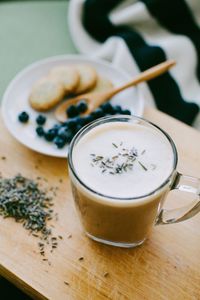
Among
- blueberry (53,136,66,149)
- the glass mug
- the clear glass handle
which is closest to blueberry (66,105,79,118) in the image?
blueberry (53,136,66,149)

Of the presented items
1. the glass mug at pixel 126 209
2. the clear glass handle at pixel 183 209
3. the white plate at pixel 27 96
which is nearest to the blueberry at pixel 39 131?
the white plate at pixel 27 96

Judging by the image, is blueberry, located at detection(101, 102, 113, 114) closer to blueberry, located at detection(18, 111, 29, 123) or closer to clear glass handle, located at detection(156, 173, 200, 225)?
blueberry, located at detection(18, 111, 29, 123)

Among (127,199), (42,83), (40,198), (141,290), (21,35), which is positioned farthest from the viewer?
(21,35)

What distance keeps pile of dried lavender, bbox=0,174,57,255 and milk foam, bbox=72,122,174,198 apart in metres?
0.23

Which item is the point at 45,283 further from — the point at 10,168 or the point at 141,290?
the point at 10,168

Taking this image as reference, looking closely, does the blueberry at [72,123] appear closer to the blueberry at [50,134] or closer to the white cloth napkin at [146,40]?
the blueberry at [50,134]

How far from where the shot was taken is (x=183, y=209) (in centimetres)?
106

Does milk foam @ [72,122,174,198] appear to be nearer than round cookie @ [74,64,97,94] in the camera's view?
Yes

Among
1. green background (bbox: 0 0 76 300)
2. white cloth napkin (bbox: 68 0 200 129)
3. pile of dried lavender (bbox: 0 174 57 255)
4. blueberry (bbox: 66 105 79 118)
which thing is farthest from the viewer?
green background (bbox: 0 0 76 300)

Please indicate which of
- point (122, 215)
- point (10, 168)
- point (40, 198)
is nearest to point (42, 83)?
point (10, 168)

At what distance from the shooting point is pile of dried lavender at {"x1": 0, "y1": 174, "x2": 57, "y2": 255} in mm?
1128

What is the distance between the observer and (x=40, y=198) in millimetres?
1182

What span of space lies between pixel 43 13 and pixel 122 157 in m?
1.07

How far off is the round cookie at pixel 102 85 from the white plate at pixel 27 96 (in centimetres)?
3
